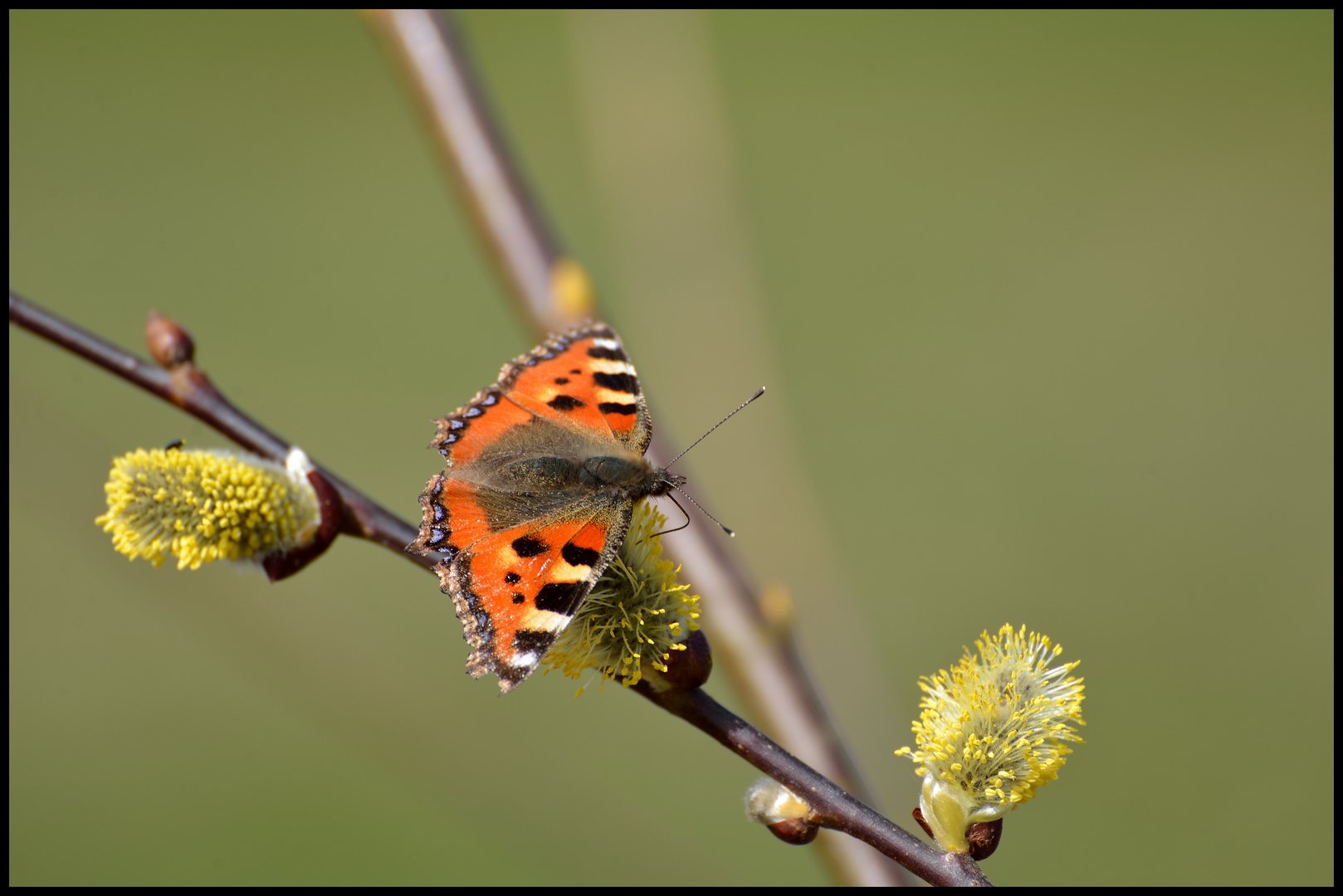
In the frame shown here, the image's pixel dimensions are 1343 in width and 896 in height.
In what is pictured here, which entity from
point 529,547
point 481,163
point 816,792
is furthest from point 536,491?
point 481,163

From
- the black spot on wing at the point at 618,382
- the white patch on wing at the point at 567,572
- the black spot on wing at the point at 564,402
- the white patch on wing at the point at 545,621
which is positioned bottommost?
the white patch on wing at the point at 545,621

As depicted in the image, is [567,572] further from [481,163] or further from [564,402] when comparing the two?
[481,163]

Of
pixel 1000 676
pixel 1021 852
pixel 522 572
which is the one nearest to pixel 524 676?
pixel 522 572

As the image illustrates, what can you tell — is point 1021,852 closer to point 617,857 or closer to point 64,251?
point 617,857

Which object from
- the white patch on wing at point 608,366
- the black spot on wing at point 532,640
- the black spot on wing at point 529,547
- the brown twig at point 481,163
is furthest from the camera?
the brown twig at point 481,163

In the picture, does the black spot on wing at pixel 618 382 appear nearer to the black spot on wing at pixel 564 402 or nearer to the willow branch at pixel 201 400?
the black spot on wing at pixel 564 402

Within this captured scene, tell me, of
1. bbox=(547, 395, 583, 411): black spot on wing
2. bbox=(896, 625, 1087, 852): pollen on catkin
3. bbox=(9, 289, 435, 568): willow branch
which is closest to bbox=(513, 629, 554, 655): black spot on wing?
bbox=(9, 289, 435, 568): willow branch

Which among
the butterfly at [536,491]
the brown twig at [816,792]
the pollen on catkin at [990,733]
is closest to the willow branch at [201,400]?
the butterfly at [536,491]

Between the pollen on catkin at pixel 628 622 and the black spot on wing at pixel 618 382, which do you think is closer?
the pollen on catkin at pixel 628 622
